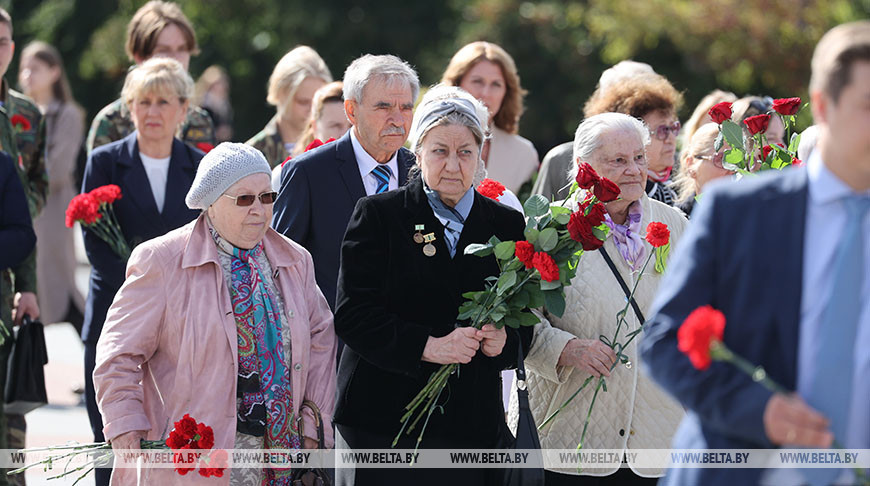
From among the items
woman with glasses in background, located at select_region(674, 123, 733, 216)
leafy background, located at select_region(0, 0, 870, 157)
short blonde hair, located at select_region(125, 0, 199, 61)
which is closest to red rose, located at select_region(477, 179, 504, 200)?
woman with glasses in background, located at select_region(674, 123, 733, 216)

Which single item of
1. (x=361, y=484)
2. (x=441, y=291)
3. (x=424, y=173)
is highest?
(x=424, y=173)

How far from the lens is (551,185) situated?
662cm

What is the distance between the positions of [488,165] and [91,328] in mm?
2502

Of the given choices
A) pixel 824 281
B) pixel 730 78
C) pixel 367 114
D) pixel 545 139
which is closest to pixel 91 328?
pixel 367 114

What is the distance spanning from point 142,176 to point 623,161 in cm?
269

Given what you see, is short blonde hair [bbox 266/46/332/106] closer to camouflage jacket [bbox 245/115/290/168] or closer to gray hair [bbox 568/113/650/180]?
camouflage jacket [bbox 245/115/290/168]

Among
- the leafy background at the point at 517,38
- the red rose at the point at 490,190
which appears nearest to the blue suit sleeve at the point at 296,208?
the red rose at the point at 490,190

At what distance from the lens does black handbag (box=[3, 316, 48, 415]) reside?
6070mm

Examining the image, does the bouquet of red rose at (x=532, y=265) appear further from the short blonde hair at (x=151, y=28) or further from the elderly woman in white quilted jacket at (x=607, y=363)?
the short blonde hair at (x=151, y=28)

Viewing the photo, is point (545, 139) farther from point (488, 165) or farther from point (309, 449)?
point (309, 449)

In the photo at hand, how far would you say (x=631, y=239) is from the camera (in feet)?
16.5

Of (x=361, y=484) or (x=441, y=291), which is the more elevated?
(x=441, y=291)

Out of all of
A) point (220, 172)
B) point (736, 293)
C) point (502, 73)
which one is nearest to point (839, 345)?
point (736, 293)

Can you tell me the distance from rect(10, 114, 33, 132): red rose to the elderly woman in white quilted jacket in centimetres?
382
